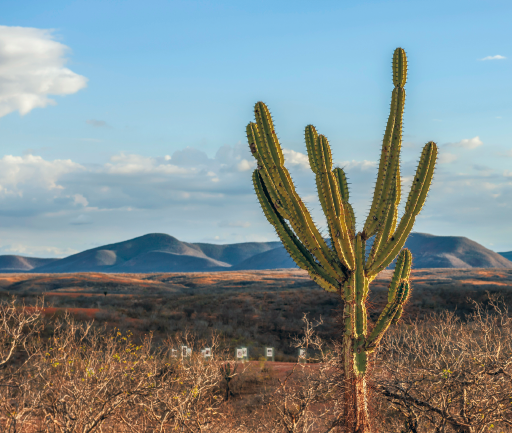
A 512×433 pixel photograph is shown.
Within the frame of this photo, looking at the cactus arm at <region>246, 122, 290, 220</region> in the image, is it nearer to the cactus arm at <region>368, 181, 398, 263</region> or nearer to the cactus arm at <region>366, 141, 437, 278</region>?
the cactus arm at <region>368, 181, 398, 263</region>

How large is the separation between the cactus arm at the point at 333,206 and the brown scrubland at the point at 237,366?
114cm

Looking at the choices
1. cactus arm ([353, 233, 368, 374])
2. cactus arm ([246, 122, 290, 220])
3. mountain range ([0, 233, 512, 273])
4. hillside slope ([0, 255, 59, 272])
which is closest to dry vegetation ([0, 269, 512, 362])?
cactus arm ([353, 233, 368, 374])

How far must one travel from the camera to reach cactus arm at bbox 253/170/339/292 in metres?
6.80

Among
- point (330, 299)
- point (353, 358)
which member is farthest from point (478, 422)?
point (330, 299)

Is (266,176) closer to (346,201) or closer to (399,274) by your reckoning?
(346,201)

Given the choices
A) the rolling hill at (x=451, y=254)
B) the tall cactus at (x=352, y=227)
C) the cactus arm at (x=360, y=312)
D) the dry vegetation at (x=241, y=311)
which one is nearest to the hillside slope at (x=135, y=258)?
the rolling hill at (x=451, y=254)

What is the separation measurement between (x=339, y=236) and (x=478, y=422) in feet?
11.3

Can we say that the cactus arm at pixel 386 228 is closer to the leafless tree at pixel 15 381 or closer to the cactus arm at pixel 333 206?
the cactus arm at pixel 333 206

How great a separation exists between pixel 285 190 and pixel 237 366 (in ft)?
39.9

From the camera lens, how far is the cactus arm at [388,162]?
660 cm

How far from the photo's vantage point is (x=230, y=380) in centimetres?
1608

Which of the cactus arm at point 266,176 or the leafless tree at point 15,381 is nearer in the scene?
the cactus arm at point 266,176

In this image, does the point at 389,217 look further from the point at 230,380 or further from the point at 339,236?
the point at 230,380

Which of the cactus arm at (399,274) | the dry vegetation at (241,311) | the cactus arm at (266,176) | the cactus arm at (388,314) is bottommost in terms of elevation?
the dry vegetation at (241,311)
